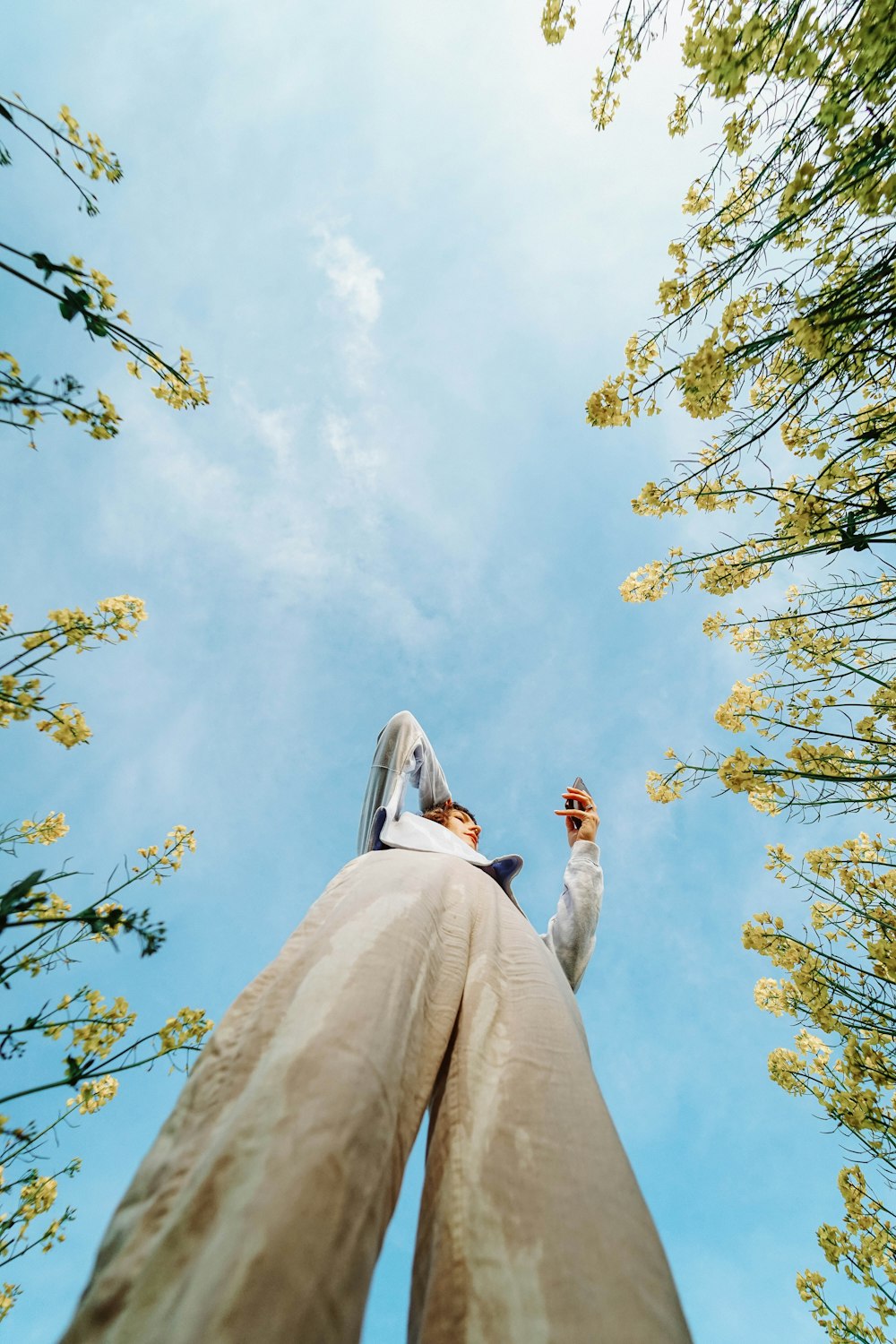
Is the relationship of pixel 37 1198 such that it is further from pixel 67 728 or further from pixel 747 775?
pixel 747 775

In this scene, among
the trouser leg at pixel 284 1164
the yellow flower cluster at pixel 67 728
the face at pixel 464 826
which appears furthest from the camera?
the face at pixel 464 826

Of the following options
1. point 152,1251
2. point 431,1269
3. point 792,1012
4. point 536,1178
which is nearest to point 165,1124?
point 152,1251

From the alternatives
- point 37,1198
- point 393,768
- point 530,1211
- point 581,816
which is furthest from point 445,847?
point 37,1198

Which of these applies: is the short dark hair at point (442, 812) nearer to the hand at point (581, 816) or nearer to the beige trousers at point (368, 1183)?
the hand at point (581, 816)

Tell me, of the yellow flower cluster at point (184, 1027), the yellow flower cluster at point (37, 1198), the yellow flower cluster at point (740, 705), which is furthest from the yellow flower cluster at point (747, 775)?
the yellow flower cluster at point (37, 1198)

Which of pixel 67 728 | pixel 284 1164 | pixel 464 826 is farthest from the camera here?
pixel 464 826

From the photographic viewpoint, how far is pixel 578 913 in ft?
6.49

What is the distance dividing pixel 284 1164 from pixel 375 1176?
128 mm

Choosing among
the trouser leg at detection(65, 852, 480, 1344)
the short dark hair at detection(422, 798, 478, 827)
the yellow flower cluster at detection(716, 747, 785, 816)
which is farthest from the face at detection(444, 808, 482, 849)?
the trouser leg at detection(65, 852, 480, 1344)

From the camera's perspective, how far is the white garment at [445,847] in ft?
6.43

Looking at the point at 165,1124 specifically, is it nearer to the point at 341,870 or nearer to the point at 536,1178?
the point at 536,1178

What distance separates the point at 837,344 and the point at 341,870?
2091 mm

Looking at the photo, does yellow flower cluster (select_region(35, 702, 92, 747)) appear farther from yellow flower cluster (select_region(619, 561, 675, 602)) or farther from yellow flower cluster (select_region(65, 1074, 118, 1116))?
yellow flower cluster (select_region(619, 561, 675, 602))

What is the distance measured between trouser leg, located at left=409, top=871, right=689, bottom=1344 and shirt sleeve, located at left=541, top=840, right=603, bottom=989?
1.02 m
